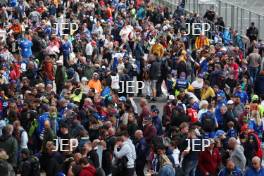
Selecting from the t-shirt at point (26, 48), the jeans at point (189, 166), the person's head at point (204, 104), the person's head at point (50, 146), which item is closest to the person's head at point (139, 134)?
the jeans at point (189, 166)

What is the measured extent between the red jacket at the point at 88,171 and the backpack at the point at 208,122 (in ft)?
17.2

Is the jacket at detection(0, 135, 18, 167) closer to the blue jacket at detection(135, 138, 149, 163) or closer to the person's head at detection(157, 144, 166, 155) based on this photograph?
the blue jacket at detection(135, 138, 149, 163)

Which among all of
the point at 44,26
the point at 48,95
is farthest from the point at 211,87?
the point at 44,26

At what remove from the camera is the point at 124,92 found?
A: 3816 centimetres

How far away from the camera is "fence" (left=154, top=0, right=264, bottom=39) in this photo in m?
50.9

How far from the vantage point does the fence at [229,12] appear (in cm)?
5094

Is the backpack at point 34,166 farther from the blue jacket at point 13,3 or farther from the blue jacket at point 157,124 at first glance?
the blue jacket at point 13,3

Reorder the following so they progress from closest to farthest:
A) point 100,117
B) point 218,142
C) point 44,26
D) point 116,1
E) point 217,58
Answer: point 218,142, point 100,117, point 217,58, point 44,26, point 116,1

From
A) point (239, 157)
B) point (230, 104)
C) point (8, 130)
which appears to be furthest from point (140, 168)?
point (230, 104)

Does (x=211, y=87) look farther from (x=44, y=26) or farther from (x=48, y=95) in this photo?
(x=44, y=26)

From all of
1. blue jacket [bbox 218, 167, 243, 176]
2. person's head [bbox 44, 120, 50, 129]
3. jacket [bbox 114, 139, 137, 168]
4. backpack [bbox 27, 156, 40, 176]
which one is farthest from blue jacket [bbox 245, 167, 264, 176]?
person's head [bbox 44, 120, 50, 129]

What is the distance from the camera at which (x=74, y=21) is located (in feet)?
152

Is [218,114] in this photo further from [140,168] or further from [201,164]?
[201,164]

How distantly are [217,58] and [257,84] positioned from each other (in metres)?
1.44
